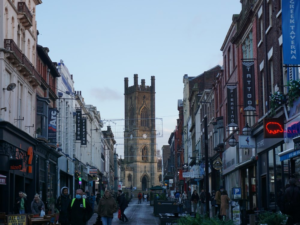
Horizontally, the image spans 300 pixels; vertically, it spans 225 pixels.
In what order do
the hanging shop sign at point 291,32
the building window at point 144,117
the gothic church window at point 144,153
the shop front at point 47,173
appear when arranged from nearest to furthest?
the hanging shop sign at point 291,32 → the shop front at point 47,173 → the building window at point 144,117 → the gothic church window at point 144,153

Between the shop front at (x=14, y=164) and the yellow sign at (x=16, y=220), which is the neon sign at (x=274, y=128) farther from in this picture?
the shop front at (x=14, y=164)

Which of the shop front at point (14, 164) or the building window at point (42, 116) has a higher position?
the building window at point (42, 116)

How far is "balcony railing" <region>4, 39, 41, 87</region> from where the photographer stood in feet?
90.1

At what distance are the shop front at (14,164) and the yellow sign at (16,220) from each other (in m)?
5.50

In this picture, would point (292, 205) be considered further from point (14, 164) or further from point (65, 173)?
point (65, 173)

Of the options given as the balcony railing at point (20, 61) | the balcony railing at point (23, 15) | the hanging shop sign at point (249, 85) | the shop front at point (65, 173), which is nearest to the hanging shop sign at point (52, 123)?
the balcony railing at point (20, 61)

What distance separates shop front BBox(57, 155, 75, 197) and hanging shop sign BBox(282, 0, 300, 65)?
100 ft

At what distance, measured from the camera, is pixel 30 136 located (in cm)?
3253

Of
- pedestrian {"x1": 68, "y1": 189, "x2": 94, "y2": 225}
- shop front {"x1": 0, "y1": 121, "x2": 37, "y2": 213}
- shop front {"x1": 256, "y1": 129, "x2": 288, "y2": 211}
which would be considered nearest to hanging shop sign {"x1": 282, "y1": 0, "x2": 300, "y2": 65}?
shop front {"x1": 256, "y1": 129, "x2": 288, "y2": 211}

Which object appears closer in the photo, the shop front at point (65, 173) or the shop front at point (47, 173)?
the shop front at point (47, 173)

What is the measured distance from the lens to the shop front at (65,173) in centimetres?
4586

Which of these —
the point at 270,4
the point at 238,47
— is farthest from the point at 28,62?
the point at 270,4

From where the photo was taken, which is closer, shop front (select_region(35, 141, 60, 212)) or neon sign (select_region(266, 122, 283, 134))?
neon sign (select_region(266, 122, 283, 134))

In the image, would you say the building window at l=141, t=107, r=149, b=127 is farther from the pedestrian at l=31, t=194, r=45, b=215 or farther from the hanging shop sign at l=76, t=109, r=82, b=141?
the pedestrian at l=31, t=194, r=45, b=215
